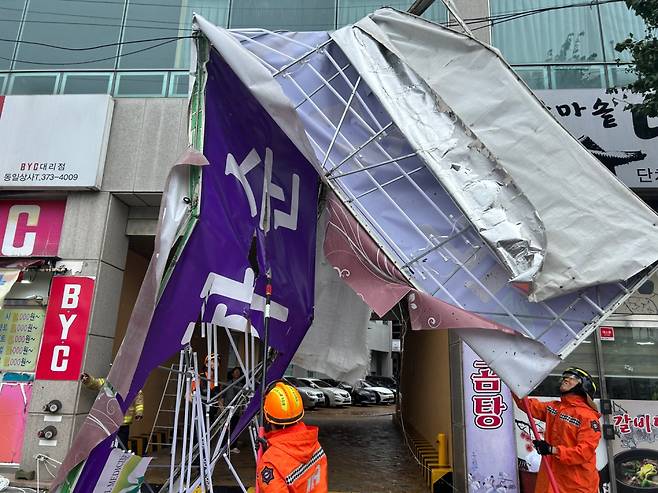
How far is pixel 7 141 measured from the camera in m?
7.68

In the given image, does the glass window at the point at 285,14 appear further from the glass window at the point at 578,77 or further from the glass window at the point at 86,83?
the glass window at the point at 578,77

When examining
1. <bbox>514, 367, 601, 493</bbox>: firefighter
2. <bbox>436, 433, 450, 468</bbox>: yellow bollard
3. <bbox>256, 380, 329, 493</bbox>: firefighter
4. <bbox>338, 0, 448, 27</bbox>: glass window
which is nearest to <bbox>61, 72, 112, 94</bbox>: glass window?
<bbox>338, 0, 448, 27</bbox>: glass window

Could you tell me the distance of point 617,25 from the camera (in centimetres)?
796

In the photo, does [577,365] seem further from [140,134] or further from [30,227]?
[30,227]

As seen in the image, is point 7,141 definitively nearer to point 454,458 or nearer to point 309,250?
point 309,250

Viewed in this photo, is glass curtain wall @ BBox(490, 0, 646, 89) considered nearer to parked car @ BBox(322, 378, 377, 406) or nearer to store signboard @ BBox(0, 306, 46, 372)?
store signboard @ BBox(0, 306, 46, 372)

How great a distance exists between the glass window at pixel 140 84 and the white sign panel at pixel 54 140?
20.8 inches

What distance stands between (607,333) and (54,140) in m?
8.64

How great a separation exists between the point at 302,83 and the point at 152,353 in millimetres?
2654

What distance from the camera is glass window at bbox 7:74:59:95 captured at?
8.30 meters

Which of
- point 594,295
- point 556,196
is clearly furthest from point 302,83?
point 594,295

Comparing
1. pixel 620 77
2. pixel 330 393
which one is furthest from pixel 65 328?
pixel 330 393

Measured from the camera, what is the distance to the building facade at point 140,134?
6836 millimetres

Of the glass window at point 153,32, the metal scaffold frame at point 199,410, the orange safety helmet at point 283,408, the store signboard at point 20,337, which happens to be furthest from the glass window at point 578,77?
the store signboard at point 20,337
